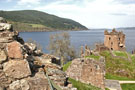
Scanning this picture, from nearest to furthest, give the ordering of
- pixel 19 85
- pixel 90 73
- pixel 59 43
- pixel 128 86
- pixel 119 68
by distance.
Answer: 1. pixel 19 85
2. pixel 90 73
3. pixel 128 86
4. pixel 119 68
5. pixel 59 43

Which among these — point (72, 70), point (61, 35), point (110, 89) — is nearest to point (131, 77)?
point (110, 89)

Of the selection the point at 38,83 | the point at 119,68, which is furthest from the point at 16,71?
the point at 119,68

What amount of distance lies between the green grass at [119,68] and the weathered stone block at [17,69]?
28501 mm

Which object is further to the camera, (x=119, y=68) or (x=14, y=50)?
(x=119, y=68)

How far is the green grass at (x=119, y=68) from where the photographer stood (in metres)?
33.3

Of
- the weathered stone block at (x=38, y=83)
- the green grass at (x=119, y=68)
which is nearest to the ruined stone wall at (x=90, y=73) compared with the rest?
the green grass at (x=119, y=68)

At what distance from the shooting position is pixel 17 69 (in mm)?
6113

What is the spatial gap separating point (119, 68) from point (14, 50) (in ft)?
107

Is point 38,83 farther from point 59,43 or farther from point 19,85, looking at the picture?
point 59,43

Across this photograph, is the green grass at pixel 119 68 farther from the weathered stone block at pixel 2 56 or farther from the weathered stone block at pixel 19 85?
the weathered stone block at pixel 2 56

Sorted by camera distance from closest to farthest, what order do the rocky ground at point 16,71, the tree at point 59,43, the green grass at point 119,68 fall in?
the rocky ground at point 16,71 → the green grass at point 119,68 → the tree at point 59,43

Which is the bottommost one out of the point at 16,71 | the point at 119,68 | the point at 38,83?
the point at 119,68

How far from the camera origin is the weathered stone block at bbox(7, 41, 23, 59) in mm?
6299

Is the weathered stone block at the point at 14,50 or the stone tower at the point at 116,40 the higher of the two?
the weathered stone block at the point at 14,50
